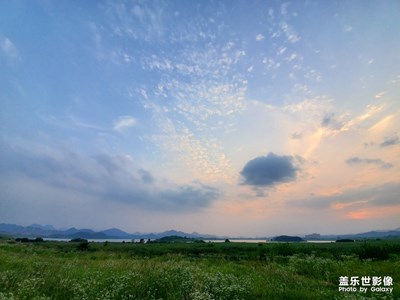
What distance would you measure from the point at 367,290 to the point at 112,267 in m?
12.5

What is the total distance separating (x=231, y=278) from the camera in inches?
473

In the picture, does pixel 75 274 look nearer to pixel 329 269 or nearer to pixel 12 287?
pixel 12 287

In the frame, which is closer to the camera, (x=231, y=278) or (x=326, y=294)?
(x=326, y=294)

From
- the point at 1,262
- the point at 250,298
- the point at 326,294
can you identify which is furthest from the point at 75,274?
the point at 326,294

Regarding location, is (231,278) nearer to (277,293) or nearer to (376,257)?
(277,293)

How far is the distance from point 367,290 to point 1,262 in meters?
19.0

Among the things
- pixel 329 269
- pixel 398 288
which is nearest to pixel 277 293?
pixel 398 288

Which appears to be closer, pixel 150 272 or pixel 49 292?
pixel 49 292

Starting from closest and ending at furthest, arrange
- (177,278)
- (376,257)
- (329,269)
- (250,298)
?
(250,298)
(177,278)
(329,269)
(376,257)

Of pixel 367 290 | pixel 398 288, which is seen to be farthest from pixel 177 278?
pixel 398 288

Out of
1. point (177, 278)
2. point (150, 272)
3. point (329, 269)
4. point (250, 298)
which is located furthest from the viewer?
point (329, 269)

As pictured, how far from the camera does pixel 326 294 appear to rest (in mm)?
10141

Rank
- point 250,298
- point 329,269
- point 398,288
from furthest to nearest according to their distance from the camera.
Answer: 1. point 329,269
2. point 398,288
3. point 250,298

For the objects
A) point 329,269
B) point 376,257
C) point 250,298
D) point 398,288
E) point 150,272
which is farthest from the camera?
point 376,257
